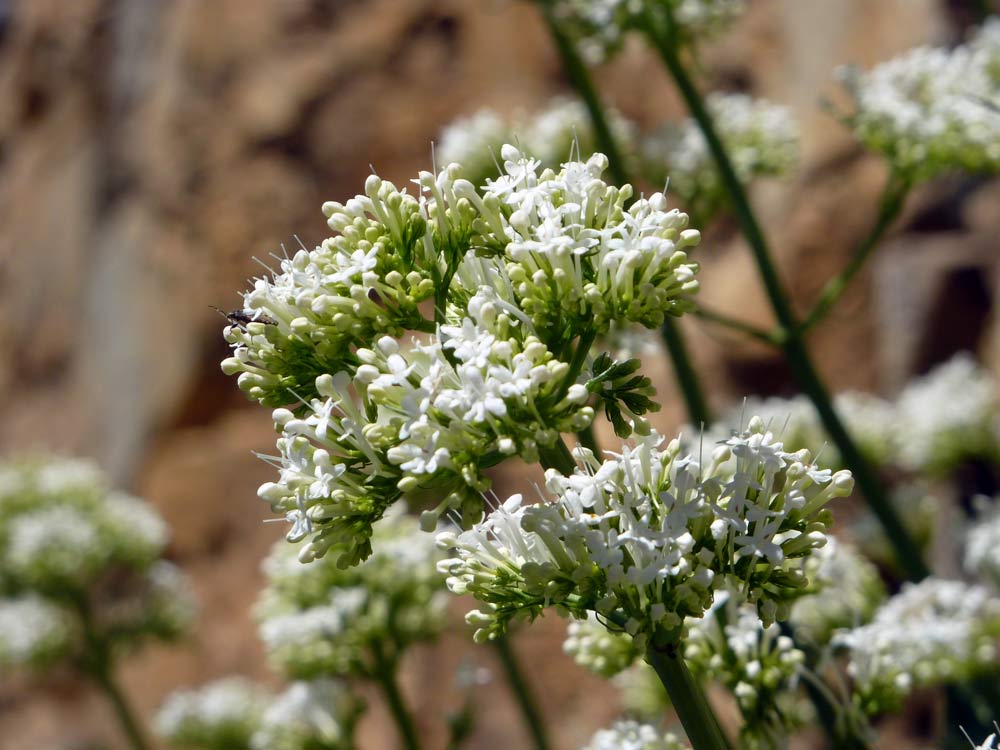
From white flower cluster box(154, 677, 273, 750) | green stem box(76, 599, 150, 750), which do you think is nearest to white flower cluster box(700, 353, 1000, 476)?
white flower cluster box(154, 677, 273, 750)

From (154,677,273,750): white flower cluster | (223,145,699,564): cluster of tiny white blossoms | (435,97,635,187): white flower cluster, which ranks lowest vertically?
(223,145,699,564): cluster of tiny white blossoms

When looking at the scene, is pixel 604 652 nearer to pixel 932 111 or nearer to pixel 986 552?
pixel 986 552

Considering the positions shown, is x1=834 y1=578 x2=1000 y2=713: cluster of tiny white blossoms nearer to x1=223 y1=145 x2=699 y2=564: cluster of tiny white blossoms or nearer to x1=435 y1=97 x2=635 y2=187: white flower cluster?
x1=223 y1=145 x2=699 y2=564: cluster of tiny white blossoms

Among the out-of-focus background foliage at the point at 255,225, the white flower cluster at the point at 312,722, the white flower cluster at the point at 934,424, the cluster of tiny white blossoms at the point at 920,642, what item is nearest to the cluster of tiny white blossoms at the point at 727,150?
the white flower cluster at the point at 934,424

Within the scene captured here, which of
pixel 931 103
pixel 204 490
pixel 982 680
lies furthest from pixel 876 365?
pixel 204 490

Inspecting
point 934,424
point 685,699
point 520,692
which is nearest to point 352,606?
point 520,692
